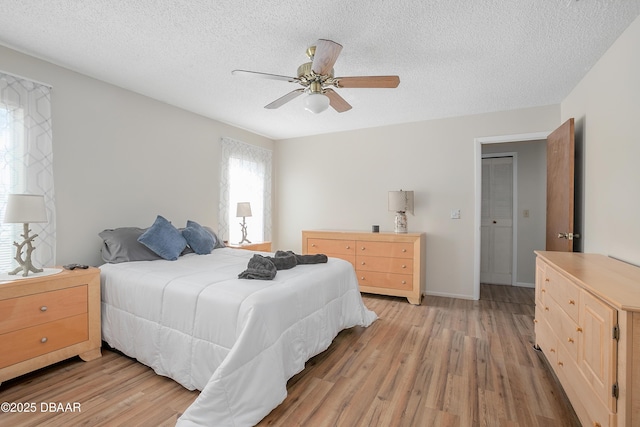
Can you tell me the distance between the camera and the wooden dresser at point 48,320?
6.37 feet

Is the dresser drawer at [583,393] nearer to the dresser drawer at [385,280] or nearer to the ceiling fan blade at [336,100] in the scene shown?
the dresser drawer at [385,280]

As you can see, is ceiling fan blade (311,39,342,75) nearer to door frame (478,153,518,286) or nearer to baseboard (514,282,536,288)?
door frame (478,153,518,286)

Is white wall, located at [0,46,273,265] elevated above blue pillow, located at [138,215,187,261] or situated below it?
above

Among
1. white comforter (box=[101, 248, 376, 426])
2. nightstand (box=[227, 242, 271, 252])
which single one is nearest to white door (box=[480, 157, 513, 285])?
white comforter (box=[101, 248, 376, 426])

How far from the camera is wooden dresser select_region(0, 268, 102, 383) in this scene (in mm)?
1942

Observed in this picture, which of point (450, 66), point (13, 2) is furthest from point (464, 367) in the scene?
point (13, 2)

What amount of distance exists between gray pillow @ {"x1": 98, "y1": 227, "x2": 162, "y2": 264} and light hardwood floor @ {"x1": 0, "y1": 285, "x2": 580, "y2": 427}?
830 mm

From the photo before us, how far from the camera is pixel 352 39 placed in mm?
2193

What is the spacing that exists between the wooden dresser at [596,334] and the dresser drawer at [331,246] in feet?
7.70

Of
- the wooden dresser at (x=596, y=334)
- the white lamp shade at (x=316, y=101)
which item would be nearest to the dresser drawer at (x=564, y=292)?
the wooden dresser at (x=596, y=334)

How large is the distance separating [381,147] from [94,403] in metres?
4.18

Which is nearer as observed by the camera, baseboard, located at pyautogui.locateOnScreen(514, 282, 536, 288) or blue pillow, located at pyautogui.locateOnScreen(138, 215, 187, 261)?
blue pillow, located at pyautogui.locateOnScreen(138, 215, 187, 261)

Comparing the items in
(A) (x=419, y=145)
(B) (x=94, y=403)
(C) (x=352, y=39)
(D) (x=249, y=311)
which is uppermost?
(C) (x=352, y=39)

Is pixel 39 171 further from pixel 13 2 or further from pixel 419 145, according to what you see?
pixel 419 145
